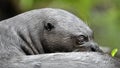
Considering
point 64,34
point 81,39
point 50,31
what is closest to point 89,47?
point 81,39

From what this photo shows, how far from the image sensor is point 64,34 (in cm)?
444

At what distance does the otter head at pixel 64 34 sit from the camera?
4.41 meters

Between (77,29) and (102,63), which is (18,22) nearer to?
(77,29)

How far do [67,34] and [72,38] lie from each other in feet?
0.19

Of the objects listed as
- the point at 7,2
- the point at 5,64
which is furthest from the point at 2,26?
the point at 7,2

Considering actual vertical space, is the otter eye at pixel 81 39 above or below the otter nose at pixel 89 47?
above

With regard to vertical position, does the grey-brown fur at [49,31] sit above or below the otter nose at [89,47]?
above

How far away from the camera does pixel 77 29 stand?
14.4 feet

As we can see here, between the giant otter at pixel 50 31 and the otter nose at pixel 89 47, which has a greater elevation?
the giant otter at pixel 50 31

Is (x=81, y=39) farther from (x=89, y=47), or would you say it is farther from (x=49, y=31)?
(x=49, y=31)

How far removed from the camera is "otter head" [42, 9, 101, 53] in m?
4.41

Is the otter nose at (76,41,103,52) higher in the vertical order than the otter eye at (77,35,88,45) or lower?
lower

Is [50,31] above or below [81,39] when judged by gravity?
above

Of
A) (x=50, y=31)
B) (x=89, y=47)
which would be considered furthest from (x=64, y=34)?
(x=89, y=47)
